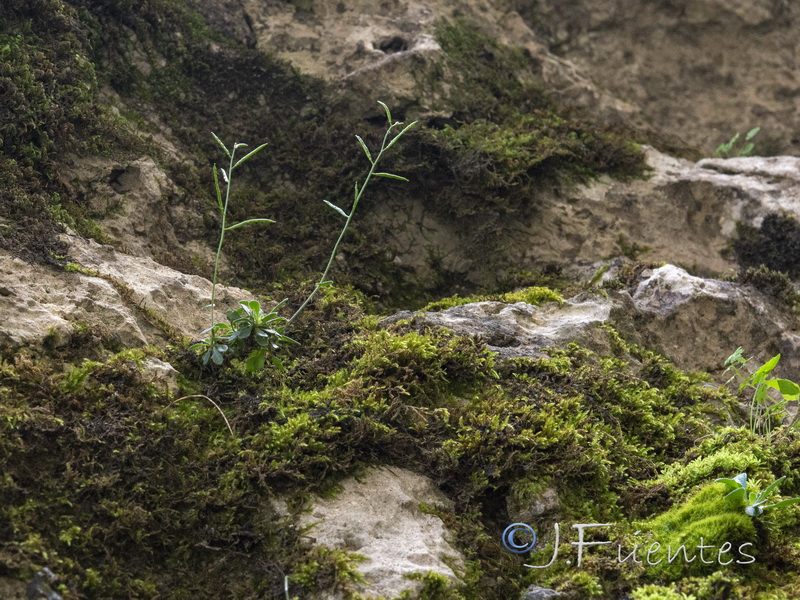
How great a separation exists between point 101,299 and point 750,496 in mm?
3664

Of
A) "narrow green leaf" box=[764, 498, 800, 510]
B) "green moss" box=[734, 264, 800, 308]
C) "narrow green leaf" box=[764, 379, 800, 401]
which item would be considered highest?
"narrow green leaf" box=[764, 379, 800, 401]

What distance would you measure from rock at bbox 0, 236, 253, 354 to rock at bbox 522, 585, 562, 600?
2.44 meters

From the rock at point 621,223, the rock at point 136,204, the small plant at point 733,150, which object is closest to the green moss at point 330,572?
the rock at point 136,204

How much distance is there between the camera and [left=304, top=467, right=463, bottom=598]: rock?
10.2 feet

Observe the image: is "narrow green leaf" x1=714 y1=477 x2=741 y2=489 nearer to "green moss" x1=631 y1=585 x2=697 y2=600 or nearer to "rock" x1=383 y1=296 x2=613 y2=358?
"green moss" x1=631 y1=585 x2=697 y2=600

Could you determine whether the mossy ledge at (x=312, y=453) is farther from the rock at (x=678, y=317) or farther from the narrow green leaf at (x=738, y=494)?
the rock at (x=678, y=317)

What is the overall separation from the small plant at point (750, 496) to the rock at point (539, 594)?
3.21 ft

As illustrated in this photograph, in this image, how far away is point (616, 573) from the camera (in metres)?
3.21

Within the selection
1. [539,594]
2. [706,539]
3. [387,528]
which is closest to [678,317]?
[706,539]

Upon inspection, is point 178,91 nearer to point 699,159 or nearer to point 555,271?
point 555,271

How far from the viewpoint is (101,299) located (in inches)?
162

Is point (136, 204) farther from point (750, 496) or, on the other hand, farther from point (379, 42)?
point (750, 496)

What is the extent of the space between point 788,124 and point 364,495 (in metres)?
8.31

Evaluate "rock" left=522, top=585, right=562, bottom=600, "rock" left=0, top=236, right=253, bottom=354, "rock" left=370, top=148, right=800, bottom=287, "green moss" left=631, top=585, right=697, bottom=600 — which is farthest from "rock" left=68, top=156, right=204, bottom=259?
"green moss" left=631, top=585, right=697, bottom=600
